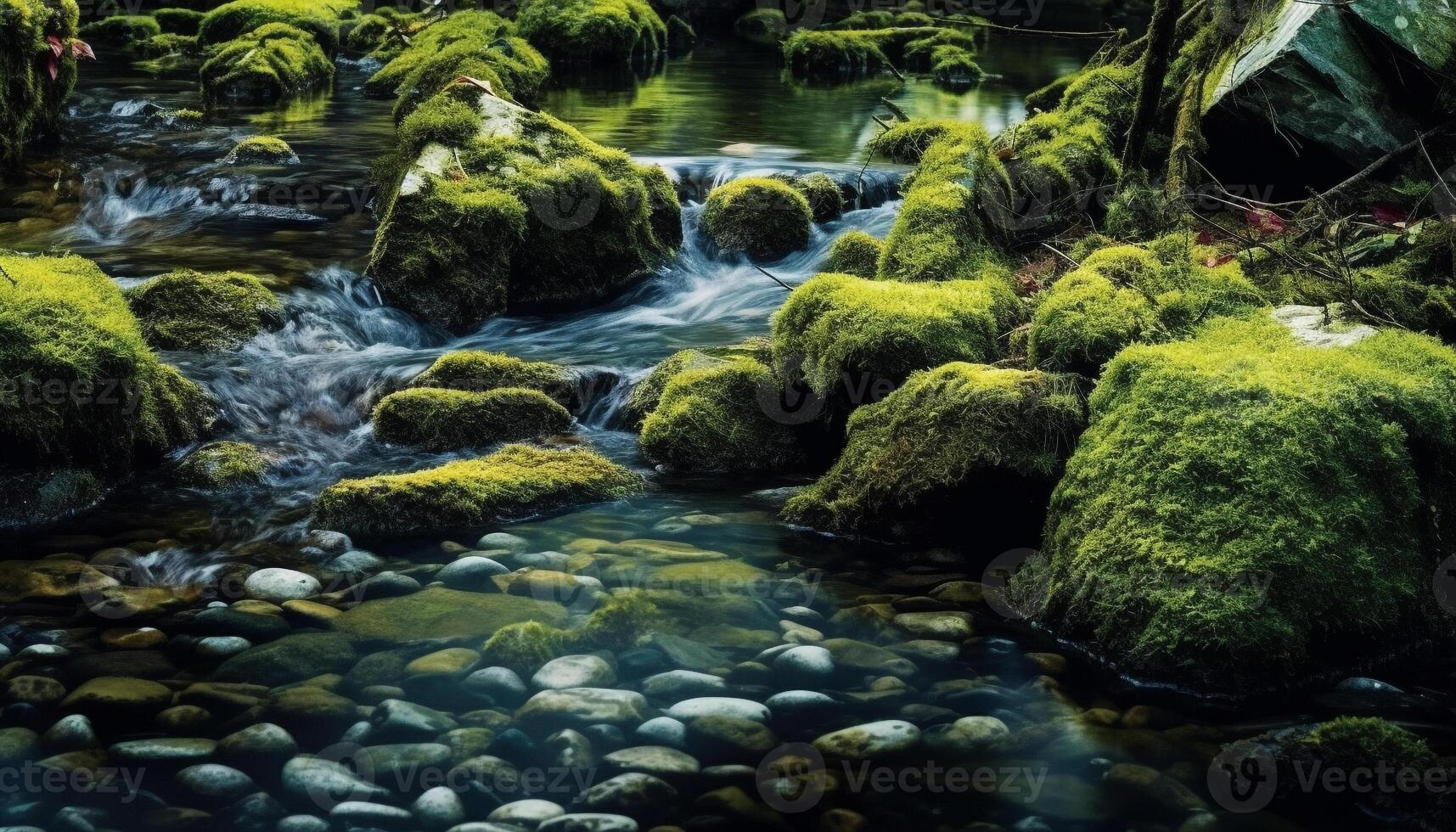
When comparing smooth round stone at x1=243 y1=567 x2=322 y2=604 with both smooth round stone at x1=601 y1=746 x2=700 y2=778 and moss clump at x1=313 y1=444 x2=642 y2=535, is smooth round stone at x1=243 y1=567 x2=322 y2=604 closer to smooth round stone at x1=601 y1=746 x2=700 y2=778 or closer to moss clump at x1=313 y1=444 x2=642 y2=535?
moss clump at x1=313 y1=444 x2=642 y2=535

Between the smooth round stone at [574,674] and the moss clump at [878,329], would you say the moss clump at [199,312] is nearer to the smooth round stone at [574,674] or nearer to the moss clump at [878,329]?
the moss clump at [878,329]

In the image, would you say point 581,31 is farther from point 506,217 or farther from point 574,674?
point 574,674

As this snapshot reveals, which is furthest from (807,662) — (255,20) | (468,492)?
(255,20)

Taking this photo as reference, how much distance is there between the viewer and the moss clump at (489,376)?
6.84 meters

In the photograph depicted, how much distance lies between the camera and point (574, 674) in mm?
4051

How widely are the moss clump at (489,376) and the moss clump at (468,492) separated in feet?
3.05

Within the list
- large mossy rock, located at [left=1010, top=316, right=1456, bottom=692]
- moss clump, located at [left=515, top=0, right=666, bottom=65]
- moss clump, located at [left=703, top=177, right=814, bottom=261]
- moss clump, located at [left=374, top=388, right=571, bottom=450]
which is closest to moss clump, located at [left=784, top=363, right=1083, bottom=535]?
large mossy rock, located at [left=1010, top=316, right=1456, bottom=692]

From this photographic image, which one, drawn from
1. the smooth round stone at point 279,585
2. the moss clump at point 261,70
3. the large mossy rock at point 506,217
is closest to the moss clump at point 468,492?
the smooth round stone at point 279,585

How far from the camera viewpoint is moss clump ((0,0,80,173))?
35.5ft

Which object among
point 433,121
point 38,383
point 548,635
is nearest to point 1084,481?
point 548,635

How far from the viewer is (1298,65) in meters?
6.68

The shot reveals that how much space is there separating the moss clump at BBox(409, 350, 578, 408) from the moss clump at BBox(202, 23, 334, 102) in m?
11.6

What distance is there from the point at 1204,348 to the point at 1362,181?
2586mm

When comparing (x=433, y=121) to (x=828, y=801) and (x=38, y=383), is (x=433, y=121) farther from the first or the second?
(x=828, y=801)
